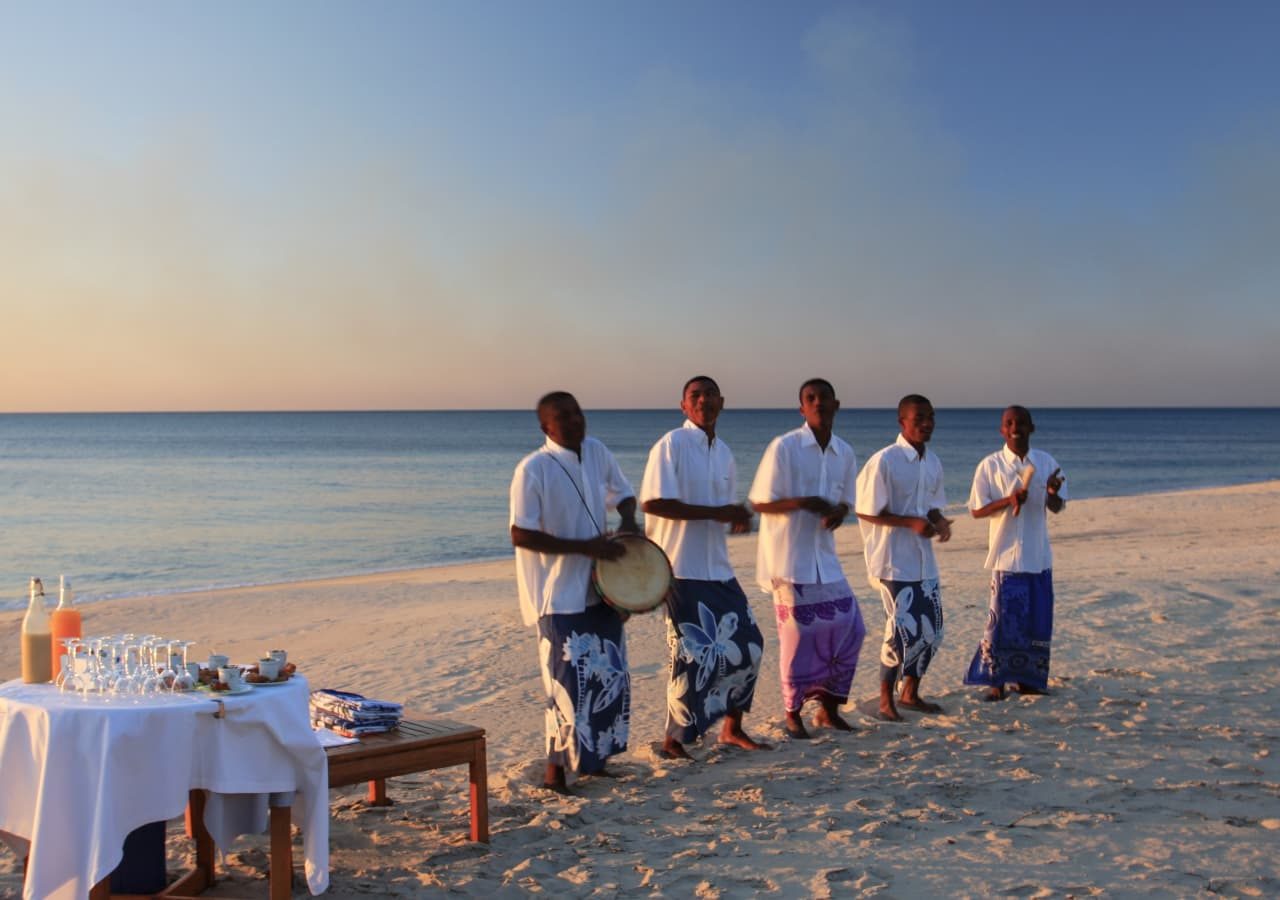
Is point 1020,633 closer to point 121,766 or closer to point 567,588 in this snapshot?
point 567,588

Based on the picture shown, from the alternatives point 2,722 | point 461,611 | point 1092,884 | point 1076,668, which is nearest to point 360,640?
point 461,611

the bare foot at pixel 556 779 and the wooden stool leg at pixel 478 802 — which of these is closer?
the wooden stool leg at pixel 478 802

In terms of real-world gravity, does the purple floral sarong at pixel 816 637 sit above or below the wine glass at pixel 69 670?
below

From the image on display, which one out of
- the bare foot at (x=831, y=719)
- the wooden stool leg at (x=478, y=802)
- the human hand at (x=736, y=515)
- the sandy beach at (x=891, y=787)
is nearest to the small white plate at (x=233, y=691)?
the sandy beach at (x=891, y=787)

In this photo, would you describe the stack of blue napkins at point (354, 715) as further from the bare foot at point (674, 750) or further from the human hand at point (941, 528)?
the human hand at point (941, 528)

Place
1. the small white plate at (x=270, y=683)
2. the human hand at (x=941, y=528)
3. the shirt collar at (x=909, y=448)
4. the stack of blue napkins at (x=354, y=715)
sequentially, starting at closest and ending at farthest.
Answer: the small white plate at (x=270, y=683)
the stack of blue napkins at (x=354, y=715)
the human hand at (x=941, y=528)
the shirt collar at (x=909, y=448)

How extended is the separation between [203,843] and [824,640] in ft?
12.3

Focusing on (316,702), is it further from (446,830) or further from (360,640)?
(360,640)

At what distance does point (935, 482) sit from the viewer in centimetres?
754

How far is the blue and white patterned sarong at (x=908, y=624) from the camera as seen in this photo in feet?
24.1

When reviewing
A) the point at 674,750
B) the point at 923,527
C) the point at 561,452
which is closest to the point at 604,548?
the point at 561,452

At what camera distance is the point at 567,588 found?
5887mm

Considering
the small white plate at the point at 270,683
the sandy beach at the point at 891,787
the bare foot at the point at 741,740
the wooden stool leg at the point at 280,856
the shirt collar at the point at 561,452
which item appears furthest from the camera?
the bare foot at the point at 741,740

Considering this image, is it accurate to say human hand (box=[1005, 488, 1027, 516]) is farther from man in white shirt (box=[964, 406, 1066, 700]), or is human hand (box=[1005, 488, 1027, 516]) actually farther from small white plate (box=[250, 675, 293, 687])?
small white plate (box=[250, 675, 293, 687])
